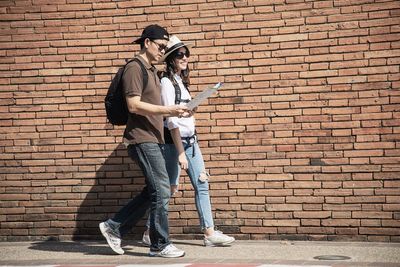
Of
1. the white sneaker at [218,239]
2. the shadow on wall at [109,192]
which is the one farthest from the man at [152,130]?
the shadow on wall at [109,192]

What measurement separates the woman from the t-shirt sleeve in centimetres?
50

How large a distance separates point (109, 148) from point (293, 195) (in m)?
2.09

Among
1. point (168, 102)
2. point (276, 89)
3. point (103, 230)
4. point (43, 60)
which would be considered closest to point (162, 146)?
point (168, 102)

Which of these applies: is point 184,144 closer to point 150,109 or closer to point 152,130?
point 152,130

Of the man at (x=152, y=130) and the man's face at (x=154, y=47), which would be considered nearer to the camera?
the man at (x=152, y=130)

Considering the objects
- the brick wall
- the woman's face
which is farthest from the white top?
the brick wall

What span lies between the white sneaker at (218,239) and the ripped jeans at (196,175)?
4.4 inches

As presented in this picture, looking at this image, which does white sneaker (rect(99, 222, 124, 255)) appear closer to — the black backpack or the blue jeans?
the blue jeans

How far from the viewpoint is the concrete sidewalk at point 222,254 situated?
6.77 meters

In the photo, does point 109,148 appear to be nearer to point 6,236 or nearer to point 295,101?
point 6,236

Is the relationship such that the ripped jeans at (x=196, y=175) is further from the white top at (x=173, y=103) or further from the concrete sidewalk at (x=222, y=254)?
the concrete sidewalk at (x=222, y=254)

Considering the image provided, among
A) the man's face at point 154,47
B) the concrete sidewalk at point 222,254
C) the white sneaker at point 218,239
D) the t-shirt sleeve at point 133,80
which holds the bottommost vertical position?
the concrete sidewalk at point 222,254

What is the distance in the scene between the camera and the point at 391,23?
7738 millimetres

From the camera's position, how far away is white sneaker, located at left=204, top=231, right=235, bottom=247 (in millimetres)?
7646
